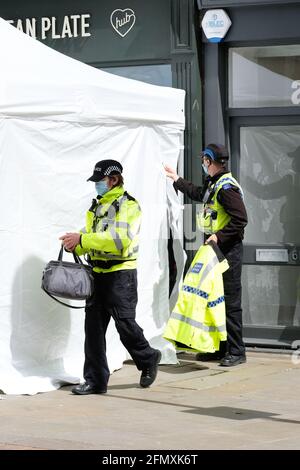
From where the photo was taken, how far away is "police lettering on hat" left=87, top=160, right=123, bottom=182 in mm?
9234

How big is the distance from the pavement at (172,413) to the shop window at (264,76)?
278 cm

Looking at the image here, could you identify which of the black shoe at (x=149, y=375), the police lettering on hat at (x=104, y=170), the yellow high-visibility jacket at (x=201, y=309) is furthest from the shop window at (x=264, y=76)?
the black shoe at (x=149, y=375)

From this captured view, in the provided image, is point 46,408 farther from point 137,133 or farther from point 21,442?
point 137,133

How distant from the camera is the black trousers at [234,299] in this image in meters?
10.7

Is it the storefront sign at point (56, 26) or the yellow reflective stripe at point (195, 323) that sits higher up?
the storefront sign at point (56, 26)

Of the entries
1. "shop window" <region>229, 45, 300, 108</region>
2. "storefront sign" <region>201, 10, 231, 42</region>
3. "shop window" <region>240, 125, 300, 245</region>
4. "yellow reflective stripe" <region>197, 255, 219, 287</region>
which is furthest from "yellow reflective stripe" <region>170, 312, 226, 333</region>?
"storefront sign" <region>201, 10, 231, 42</region>

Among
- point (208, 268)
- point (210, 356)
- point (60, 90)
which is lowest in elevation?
point (210, 356)

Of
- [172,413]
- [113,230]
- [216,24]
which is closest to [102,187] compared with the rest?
[113,230]

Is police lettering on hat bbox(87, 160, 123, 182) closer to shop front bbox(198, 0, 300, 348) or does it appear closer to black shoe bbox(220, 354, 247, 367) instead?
black shoe bbox(220, 354, 247, 367)

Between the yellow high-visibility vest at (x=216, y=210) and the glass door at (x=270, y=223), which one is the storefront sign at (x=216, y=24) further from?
the yellow high-visibility vest at (x=216, y=210)

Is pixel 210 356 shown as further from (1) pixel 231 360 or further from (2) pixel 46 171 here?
(2) pixel 46 171

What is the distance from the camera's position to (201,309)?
10.3 meters

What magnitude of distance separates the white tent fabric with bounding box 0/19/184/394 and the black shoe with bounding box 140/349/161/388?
60 centimetres

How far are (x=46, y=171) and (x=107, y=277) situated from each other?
1076 mm
